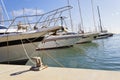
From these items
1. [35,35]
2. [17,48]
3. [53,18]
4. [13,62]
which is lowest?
[13,62]

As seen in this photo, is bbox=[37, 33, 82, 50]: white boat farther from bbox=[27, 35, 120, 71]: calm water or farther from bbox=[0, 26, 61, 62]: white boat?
bbox=[0, 26, 61, 62]: white boat

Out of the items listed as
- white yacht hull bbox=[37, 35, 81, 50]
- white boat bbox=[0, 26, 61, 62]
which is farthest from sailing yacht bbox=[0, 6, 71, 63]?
white yacht hull bbox=[37, 35, 81, 50]

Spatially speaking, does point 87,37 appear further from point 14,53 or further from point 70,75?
point 70,75

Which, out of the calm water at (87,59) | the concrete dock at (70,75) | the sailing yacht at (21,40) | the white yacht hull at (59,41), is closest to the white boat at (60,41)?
the white yacht hull at (59,41)

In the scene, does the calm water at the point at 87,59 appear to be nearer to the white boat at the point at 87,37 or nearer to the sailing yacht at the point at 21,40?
the sailing yacht at the point at 21,40

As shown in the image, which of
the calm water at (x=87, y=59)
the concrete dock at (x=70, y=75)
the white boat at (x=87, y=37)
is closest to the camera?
the concrete dock at (x=70, y=75)

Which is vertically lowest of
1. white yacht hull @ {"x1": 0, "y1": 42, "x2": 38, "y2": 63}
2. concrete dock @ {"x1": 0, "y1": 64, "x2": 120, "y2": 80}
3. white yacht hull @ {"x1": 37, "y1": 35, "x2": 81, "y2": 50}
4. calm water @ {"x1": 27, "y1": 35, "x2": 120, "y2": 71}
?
calm water @ {"x1": 27, "y1": 35, "x2": 120, "y2": 71}

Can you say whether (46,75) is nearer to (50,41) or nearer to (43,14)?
(43,14)

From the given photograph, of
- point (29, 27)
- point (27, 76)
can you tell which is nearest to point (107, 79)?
point (27, 76)

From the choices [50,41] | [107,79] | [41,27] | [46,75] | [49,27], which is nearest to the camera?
[107,79]

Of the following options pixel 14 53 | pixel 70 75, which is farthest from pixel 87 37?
pixel 70 75

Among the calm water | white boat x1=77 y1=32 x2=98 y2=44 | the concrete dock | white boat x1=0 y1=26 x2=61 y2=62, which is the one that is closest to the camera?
the concrete dock

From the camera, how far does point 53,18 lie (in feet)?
30.8

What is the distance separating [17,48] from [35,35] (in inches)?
43.9
